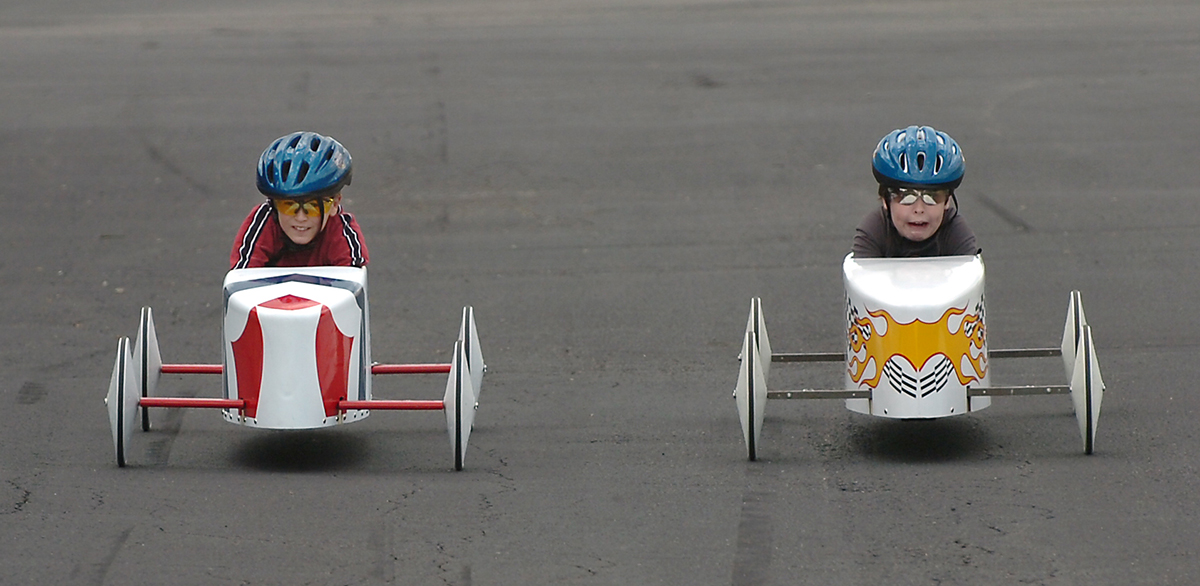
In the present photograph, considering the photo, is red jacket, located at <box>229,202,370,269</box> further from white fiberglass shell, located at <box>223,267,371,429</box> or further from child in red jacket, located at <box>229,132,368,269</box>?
white fiberglass shell, located at <box>223,267,371,429</box>

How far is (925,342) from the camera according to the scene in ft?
24.1

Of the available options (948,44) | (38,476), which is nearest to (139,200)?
(38,476)

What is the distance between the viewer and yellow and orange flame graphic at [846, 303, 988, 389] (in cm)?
733

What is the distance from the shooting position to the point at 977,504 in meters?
6.93

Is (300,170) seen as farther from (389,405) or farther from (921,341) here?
(921,341)

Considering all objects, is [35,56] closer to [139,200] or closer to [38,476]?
[139,200]

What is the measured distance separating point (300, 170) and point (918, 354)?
3100mm

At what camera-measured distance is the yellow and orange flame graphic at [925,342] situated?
7332mm

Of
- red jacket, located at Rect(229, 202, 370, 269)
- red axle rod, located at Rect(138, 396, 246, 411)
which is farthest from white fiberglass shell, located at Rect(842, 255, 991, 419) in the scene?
red axle rod, located at Rect(138, 396, 246, 411)

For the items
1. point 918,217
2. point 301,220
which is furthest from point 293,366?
point 918,217

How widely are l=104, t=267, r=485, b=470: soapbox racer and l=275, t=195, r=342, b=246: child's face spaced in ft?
1.27

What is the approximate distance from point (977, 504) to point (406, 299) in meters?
5.00

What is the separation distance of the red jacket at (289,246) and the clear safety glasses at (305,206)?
109mm

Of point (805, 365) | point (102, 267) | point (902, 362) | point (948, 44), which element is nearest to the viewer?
point (902, 362)
